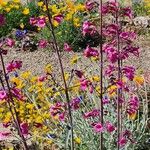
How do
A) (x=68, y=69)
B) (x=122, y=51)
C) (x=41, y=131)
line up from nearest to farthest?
(x=122, y=51) → (x=41, y=131) → (x=68, y=69)

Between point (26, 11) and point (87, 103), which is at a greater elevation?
point (26, 11)

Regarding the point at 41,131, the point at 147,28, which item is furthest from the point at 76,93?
the point at 147,28

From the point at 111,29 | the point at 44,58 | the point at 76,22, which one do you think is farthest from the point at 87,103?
the point at 76,22

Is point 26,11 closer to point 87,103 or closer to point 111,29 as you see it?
point 87,103

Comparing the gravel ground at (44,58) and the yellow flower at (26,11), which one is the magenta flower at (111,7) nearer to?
the gravel ground at (44,58)

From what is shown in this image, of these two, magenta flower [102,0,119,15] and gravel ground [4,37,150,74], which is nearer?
magenta flower [102,0,119,15]

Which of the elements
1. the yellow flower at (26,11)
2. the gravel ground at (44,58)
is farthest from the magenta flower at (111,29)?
the yellow flower at (26,11)

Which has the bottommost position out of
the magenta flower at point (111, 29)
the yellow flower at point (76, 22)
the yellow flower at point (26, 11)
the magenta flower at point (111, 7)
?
the yellow flower at point (76, 22)

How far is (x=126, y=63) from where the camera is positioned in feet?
22.7

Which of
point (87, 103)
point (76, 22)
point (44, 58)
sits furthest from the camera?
point (76, 22)

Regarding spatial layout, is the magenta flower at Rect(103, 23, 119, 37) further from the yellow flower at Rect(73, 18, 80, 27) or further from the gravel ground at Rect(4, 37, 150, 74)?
the yellow flower at Rect(73, 18, 80, 27)

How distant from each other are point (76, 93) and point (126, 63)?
1.96 metres

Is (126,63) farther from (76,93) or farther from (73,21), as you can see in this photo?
(76,93)

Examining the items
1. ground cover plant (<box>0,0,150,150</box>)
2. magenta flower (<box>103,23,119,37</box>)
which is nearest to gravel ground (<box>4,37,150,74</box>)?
ground cover plant (<box>0,0,150,150</box>)
